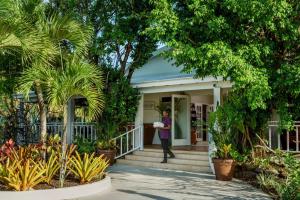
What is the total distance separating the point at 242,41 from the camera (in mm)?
10242

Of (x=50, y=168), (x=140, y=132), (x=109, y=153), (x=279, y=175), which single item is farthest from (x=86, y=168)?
(x=140, y=132)

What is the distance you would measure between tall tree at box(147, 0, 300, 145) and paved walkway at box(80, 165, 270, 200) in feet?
7.11

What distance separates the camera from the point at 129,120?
16.2 metres

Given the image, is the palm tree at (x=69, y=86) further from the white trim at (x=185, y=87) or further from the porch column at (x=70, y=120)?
the porch column at (x=70, y=120)

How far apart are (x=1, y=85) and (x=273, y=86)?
24.6 ft

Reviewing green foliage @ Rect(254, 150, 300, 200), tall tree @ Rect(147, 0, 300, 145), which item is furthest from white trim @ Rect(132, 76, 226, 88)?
green foliage @ Rect(254, 150, 300, 200)

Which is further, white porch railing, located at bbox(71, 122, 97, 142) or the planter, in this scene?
white porch railing, located at bbox(71, 122, 97, 142)

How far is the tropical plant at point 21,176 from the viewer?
28.1 ft

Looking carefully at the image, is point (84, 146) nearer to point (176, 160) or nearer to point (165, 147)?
point (165, 147)

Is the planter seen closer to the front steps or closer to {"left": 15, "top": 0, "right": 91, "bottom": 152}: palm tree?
{"left": 15, "top": 0, "right": 91, "bottom": 152}: palm tree

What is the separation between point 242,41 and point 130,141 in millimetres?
7747

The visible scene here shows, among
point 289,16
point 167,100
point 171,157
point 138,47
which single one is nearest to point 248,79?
point 289,16

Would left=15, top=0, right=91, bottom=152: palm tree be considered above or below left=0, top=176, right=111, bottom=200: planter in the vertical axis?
above

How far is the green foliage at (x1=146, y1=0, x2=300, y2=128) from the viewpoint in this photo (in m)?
9.32
